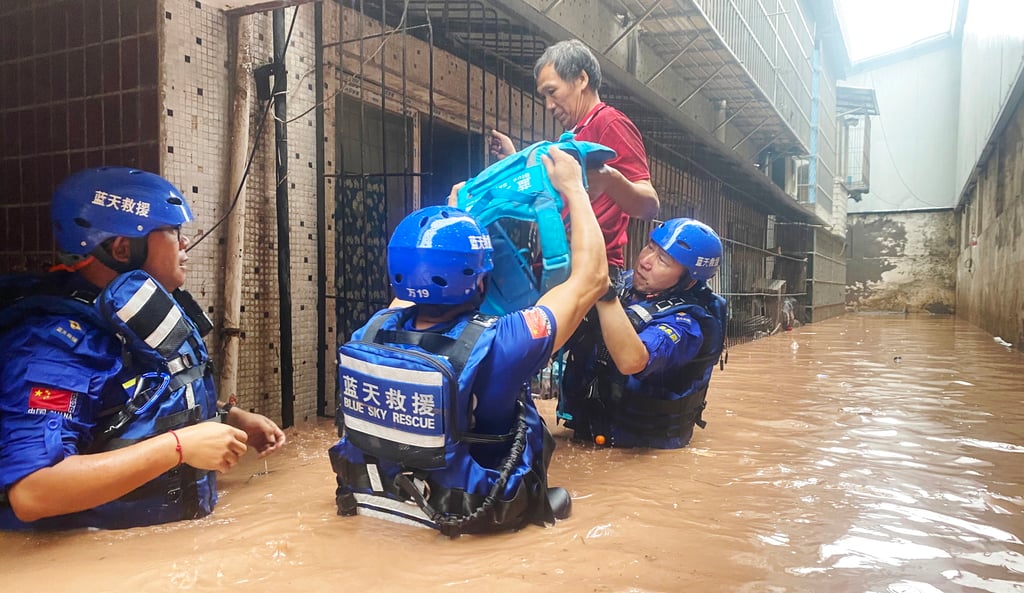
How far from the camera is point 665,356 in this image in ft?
12.0

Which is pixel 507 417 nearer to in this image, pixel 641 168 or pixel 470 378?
pixel 470 378

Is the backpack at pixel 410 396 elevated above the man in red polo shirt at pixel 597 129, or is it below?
below

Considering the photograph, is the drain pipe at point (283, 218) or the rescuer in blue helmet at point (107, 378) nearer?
the rescuer in blue helmet at point (107, 378)

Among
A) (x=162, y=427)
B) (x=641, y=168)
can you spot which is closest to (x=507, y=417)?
(x=162, y=427)

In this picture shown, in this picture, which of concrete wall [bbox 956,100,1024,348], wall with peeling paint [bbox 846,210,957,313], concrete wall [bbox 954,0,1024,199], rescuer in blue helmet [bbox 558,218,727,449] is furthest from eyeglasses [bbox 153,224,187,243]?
wall with peeling paint [bbox 846,210,957,313]

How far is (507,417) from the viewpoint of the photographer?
2510 mm

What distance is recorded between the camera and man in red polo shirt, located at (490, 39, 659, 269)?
345 cm

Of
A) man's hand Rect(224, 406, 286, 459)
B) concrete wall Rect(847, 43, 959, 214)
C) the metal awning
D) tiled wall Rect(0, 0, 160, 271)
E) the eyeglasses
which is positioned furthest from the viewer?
concrete wall Rect(847, 43, 959, 214)

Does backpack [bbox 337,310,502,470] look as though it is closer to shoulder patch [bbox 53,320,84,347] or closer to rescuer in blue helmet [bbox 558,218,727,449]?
shoulder patch [bbox 53,320,84,347]

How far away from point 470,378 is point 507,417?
0.32 metres

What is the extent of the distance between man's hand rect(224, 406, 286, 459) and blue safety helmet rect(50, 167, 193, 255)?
0.93 metres

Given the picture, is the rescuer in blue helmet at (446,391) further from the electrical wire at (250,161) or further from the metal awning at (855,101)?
the metal awning at (855,101)

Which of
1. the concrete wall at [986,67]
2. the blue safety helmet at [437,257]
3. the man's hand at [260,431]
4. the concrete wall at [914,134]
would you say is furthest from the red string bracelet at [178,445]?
the concrete wall at [914,134]

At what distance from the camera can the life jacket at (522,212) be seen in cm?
276
